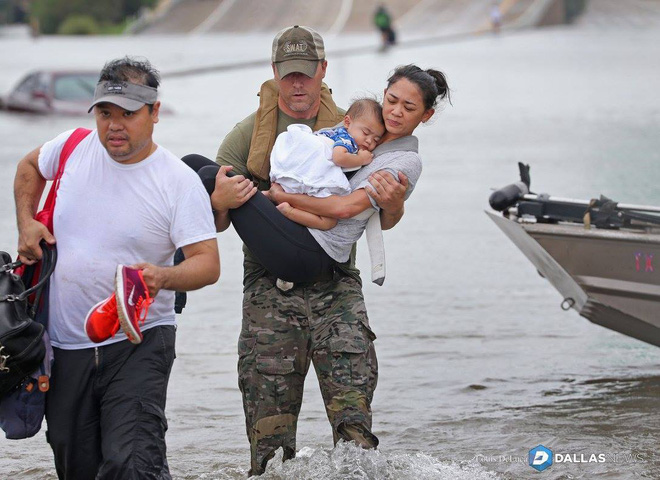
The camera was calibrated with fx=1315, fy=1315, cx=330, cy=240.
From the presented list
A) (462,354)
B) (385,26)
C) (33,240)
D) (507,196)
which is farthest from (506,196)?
A: (385,26)

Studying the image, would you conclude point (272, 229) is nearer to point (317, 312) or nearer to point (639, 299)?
point (317, 312)

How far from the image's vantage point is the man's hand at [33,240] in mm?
4699

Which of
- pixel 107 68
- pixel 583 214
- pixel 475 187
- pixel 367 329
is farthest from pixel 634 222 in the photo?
pixel 475 187

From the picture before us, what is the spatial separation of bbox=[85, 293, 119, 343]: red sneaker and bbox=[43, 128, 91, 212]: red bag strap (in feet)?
1.99

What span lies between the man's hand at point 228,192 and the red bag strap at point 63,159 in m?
0.54

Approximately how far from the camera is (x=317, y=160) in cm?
512

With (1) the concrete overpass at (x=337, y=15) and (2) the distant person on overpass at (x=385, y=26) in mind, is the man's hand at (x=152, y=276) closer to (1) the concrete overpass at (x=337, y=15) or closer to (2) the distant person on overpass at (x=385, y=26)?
(2) the distant person on overpass at (x=385, y=26)

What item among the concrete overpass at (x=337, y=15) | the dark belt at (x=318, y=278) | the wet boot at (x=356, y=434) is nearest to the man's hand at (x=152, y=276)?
the dark belt at (x=318, y=278)

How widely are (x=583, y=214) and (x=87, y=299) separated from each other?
11.9 ft

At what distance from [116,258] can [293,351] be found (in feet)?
3.47

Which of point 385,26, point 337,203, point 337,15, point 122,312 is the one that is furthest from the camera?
point 337,15

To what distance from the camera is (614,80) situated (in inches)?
1415

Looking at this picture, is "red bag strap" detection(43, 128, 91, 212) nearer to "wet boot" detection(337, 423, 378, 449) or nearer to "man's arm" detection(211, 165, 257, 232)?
"man's arm" detection(211, 165, 257, 232)

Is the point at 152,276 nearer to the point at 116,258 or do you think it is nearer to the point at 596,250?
the point at 116,258
